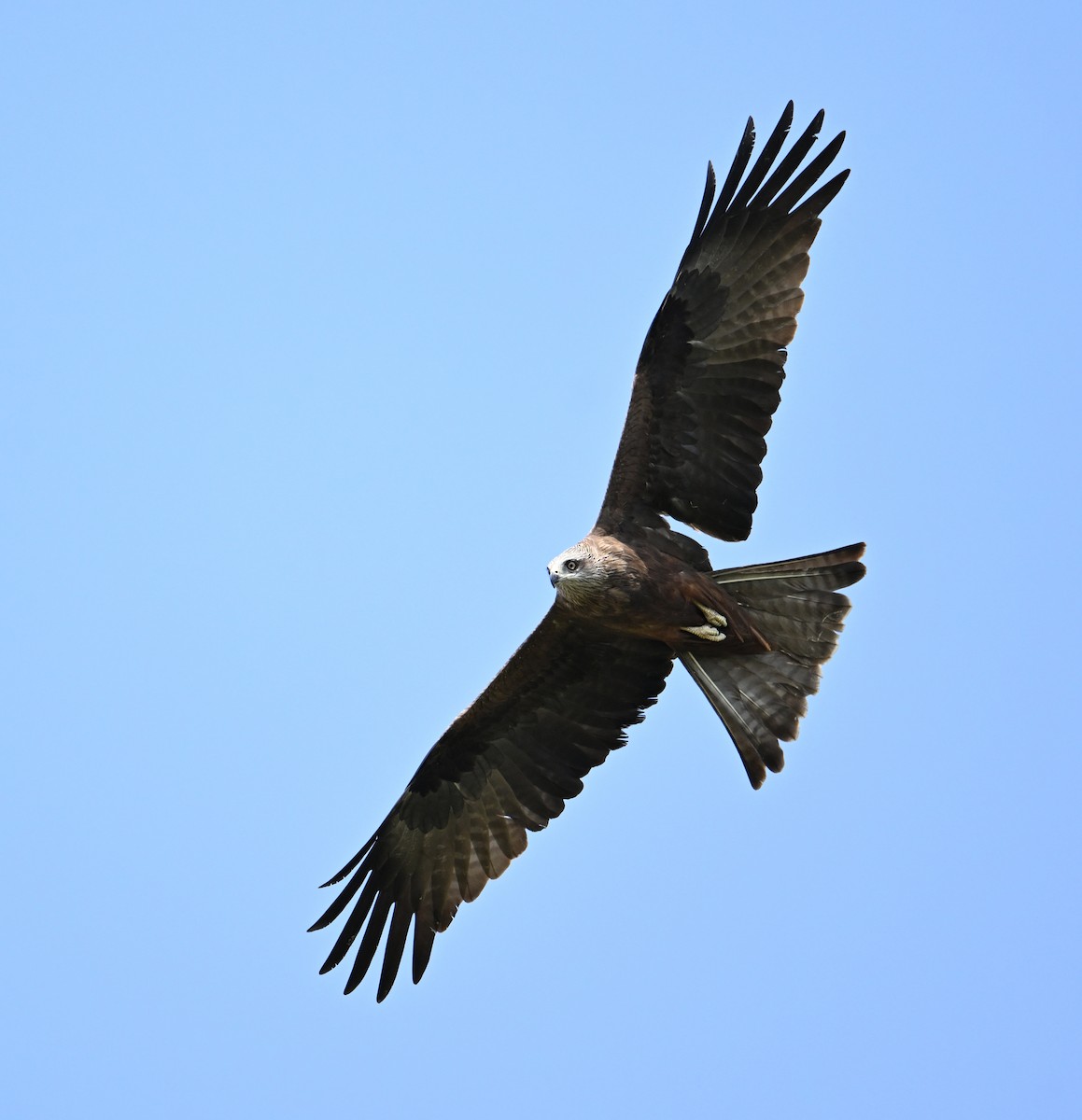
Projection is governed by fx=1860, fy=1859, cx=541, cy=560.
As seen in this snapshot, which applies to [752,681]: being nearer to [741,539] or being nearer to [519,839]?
[741,539]

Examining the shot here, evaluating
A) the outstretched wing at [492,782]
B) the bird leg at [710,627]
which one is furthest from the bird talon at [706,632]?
the outstretched wing at [492,782]

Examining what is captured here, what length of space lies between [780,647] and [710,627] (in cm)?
49

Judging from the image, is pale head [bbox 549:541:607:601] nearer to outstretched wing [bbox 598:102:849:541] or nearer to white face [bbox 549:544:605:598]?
white face [bbox 549:544:605:598]

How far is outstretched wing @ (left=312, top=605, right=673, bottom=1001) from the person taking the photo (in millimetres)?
11445

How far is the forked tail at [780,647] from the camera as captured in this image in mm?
10914

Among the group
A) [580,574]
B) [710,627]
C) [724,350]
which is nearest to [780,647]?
[710,627]

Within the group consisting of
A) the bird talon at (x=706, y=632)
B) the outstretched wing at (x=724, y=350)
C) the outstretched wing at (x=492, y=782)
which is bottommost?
the outstretched wing at (x=492, y=782)

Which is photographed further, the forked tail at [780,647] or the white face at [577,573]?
the forked tail at [780,647]

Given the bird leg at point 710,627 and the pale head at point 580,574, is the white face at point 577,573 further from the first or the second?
the bird leg at point 710,627

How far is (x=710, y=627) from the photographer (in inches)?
427

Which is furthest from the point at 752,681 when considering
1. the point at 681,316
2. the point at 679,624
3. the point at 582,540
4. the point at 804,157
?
the point at 804,157

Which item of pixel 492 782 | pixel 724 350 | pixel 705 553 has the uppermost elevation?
pixel 724 350

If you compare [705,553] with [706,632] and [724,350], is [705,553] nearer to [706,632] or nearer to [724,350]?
[706,632]

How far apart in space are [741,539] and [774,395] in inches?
35.3
